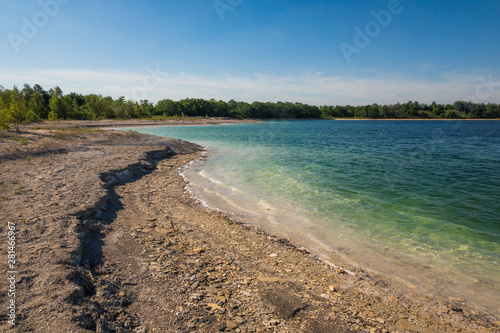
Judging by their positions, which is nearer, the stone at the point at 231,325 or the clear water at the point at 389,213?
the stone at the point at 231,325

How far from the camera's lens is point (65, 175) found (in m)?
12.7

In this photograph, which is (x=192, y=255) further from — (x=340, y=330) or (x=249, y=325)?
(x=340, y=330)

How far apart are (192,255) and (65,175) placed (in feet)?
32.5

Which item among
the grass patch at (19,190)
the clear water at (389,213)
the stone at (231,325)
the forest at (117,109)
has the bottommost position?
the clear water at (389,213)

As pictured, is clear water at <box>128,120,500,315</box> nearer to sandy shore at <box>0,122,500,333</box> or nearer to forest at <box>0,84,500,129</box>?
sandy shore at <box>0,122,500,333</box>

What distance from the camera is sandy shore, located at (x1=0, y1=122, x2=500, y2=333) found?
4.43 meters

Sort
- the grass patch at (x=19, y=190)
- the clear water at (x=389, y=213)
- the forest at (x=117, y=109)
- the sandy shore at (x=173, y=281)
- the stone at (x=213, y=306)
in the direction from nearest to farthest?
the sandy shore at (x=173, y=281)
the stone at (x=213, y=306)
the clear water at (x=389, y=213)
the grass patch at (x=19, y=190)
the forest at (x=117, y=109)

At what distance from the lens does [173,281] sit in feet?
18.5

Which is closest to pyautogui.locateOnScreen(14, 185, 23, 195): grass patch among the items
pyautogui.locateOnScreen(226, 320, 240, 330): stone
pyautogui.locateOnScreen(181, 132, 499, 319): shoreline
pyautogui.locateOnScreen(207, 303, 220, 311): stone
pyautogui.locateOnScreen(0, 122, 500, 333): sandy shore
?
pyautogui.locateOnScreen(0, 122, 500, 333): sandy shore

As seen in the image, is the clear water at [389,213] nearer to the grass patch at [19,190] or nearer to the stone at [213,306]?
the stone at [213,306]

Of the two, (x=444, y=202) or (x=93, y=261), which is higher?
(x=93, y=261)

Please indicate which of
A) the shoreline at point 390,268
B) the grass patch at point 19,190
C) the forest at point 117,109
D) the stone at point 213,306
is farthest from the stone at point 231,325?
the forest at point 117,109

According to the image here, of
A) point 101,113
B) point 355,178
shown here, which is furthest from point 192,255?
point 101,113

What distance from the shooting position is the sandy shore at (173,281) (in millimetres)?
4434
